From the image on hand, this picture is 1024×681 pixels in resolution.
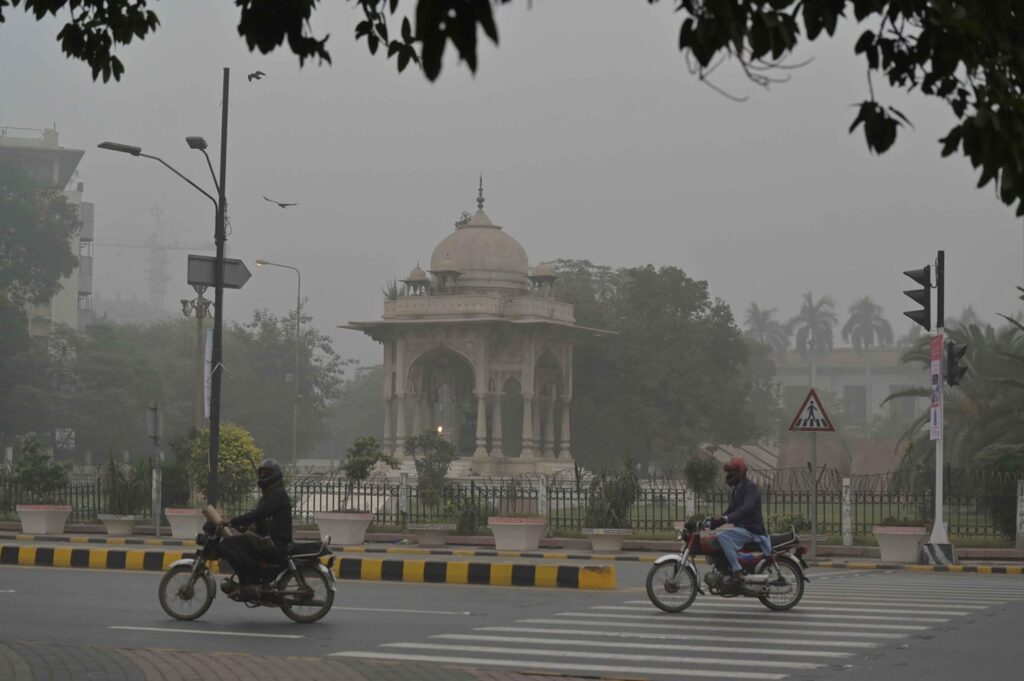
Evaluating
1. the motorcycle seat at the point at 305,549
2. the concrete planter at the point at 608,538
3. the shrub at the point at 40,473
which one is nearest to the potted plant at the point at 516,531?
the concrete planter at the point at 608,538

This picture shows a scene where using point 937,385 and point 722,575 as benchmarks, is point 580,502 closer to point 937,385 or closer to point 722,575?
point 937,385

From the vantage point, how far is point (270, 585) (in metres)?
12.9

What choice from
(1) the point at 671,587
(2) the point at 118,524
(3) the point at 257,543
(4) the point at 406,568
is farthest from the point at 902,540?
(2) the point at 118,524

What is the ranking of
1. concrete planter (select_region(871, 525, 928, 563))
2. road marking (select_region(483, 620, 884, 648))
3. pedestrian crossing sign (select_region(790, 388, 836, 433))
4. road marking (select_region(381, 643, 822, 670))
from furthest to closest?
concrete planter (select_region(871, 525, 928, 563))
pedestrian crossing sign (select_region(790, 388, 836, 433))
road marking (select_region(483, 620, 884, 648))
road marking (select_region(381, 643, 822, 670))

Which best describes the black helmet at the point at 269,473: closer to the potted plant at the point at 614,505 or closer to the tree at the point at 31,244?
the potted plant at the point at 614,505

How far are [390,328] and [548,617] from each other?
37.2m

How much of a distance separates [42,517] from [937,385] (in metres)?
16.6

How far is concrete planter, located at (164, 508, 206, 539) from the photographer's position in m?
28.0

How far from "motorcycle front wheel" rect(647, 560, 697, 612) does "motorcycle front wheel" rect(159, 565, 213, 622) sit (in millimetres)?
3829

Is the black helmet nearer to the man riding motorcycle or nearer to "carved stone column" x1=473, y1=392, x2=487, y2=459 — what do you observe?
the man riding motorcycle

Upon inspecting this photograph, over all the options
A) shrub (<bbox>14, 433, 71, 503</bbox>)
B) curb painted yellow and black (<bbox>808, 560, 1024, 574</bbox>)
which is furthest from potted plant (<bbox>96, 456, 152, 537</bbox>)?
curb painted yellow and black (<bbox>808, 560, 1024, 574</bbox>)

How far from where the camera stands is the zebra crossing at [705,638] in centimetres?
1023

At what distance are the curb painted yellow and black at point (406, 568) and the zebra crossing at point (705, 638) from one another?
178 cm

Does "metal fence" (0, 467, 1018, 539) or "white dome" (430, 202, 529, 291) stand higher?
"white dome" (430, 202, 529, 291)
